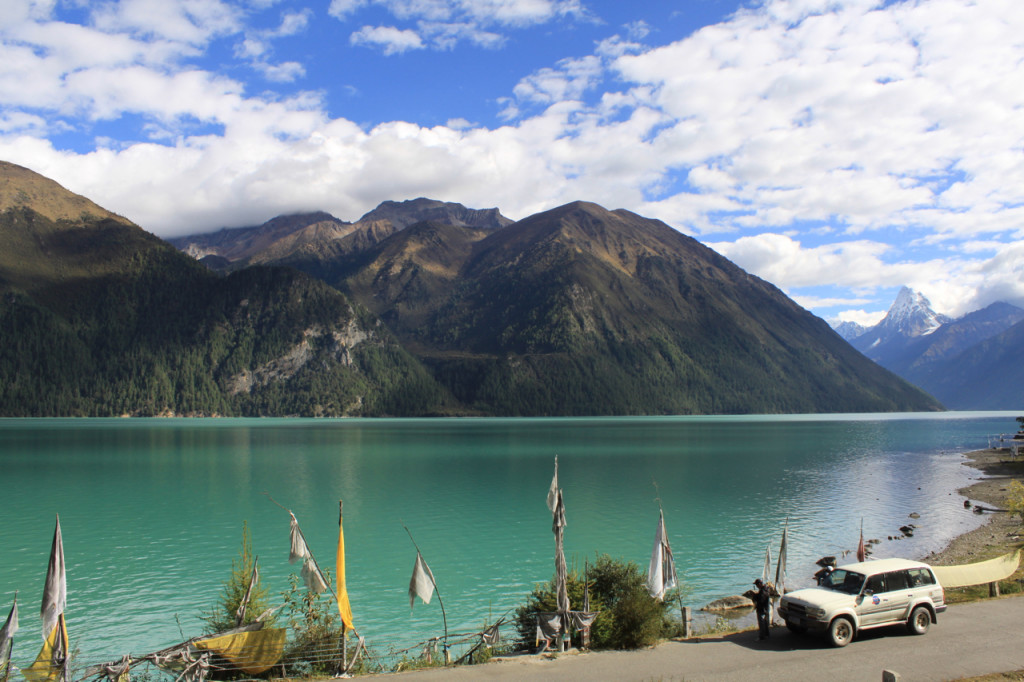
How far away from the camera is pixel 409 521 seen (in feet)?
172

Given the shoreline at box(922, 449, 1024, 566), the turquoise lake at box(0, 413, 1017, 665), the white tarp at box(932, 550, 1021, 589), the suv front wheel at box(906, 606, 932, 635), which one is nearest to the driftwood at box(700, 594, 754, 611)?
the turquoise lake at box(0, 413, 1017, 665)

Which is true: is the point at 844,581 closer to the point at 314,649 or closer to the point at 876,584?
the point at 876,584

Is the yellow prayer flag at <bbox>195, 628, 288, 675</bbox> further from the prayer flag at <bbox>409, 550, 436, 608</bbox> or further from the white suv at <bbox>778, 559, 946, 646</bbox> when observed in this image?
the white suv at <bbox>778, 559, 946, 646</bbox>

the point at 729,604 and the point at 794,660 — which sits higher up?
the point at 794,660

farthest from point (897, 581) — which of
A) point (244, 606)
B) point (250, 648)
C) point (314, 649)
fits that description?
point (244, 606)

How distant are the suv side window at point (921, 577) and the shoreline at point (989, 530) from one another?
1881cm

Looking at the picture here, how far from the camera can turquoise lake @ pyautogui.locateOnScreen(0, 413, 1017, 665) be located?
31.4 m

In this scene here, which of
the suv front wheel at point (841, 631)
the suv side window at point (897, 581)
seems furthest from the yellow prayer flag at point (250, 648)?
the suv side window at point (897, 581)

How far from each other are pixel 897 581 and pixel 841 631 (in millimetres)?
2745

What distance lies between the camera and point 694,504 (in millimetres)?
60625

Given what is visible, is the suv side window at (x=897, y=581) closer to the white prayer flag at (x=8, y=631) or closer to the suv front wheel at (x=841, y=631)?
the suv front wheel at (x=841, y=631)

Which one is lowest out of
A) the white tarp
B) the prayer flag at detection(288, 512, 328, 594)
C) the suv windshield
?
the white tarp

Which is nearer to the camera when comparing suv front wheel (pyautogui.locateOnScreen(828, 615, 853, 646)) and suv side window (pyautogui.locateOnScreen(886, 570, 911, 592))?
suv front wheel (pyautogui.locateOnScreen(828, 615, 853, 646))

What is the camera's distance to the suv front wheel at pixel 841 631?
20.3 m
